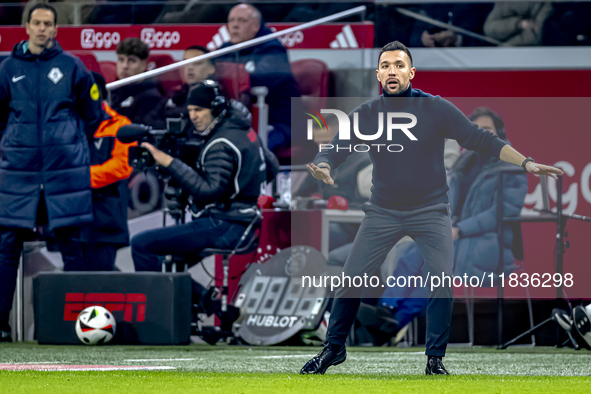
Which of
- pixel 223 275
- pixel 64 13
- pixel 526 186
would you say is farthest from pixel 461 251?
pixel 64 13

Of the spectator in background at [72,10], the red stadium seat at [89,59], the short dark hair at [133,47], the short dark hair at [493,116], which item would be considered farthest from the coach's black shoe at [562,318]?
the spectator in background at [72,10]

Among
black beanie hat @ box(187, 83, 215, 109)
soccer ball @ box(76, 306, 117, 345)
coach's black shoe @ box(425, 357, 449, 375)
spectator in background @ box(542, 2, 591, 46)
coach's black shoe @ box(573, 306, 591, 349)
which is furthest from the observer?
black beanie hat @ box(187, 83, 215, 109)

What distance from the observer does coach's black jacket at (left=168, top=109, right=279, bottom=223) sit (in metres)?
6.88

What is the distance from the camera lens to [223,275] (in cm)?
683

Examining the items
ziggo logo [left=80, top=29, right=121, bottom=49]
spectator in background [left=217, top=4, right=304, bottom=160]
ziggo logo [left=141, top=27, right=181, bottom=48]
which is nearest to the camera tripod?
spectator in background [left=217, top=4, right=304, bottom=160]

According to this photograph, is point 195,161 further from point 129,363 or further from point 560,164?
point 560,164

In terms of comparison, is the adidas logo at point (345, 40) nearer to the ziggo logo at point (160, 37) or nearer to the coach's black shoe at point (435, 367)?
the ziggo logo at point (160, 37)

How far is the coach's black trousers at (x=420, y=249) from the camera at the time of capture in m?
4.17

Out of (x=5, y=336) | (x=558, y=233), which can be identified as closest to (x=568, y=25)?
(x=558, y=233)

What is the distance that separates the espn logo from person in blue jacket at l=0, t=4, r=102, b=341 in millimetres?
735

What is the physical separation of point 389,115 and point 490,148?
0.58 metres

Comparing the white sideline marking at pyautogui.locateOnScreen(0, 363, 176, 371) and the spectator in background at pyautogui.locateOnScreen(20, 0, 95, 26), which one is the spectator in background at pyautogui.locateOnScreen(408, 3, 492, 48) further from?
the white sideline marking at pyautogui.locateOnScreen(0, 363, 176, 371)

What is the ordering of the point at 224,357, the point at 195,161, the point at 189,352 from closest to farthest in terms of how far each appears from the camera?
the point at 224,357
the point at 189,352
the point at 195,161

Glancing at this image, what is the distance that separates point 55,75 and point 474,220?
3609mm
